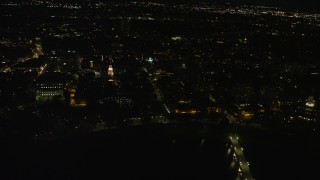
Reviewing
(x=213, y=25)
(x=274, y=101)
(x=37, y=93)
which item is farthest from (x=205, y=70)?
(x=213, y=25)

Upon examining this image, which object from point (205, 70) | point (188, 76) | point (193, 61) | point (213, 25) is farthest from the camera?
point (213, 25)

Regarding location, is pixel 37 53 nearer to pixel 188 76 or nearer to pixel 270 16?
pixel 188 76

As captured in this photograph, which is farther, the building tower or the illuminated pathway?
the building tower

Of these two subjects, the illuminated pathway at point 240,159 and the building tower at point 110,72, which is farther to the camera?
the building tower at point 110,72

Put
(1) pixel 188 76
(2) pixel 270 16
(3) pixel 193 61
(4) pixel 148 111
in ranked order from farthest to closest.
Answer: (2) pixel 270 16 → (3) pixel 193 61 → (1) pixel 188 76 → (4) pixel 148 111

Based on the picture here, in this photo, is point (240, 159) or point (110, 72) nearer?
point (240, 159)

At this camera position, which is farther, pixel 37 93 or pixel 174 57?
pixel 174 57
